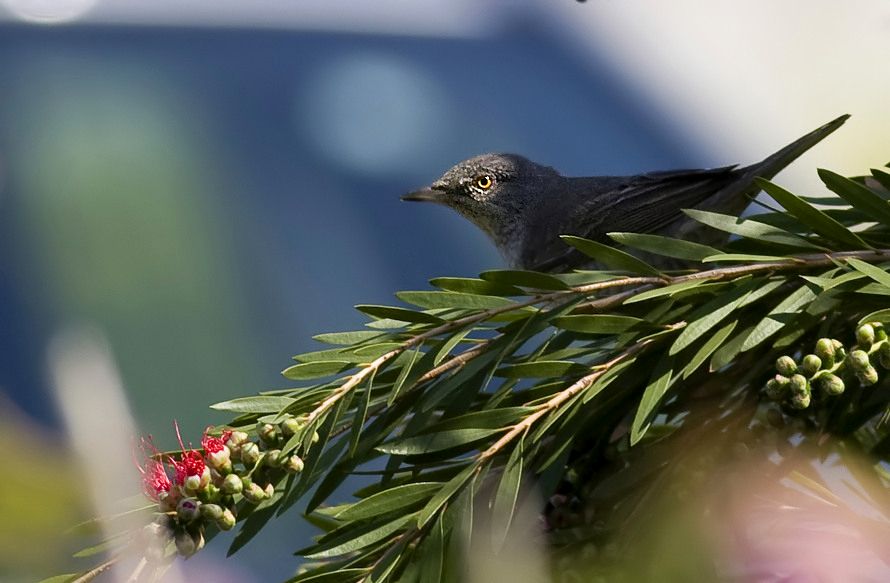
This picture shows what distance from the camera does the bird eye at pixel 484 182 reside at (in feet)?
5.40

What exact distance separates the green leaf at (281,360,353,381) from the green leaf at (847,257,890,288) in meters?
0.27

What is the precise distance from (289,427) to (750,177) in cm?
75

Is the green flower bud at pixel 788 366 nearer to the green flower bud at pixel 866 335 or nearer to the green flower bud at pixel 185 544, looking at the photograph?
the green flower bud at pixel 866 335

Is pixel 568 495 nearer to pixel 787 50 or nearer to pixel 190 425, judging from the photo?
pixel 190 425

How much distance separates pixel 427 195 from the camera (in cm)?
147

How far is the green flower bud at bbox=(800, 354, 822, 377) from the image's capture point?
1.36 feet

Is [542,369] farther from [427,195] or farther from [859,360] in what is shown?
[427,195]

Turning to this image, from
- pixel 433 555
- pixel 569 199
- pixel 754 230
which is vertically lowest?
pixel 433 555

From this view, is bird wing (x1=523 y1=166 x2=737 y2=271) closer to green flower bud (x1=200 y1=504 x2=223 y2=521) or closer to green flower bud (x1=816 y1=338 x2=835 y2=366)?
green flower bud (x1=816 y1=338 x2=835 y2=366)

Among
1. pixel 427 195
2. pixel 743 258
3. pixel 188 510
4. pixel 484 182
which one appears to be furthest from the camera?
pixel 484 182

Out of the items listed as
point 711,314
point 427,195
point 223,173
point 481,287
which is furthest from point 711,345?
point 427,195

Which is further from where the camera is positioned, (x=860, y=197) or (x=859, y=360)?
(x=860, y=197)

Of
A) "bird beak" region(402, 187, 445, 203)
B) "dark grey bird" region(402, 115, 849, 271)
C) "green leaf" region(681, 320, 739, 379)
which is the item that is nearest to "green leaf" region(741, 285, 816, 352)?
"green leaf" region(681, 320, 739, 379)

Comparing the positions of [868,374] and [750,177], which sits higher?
[750,177]
